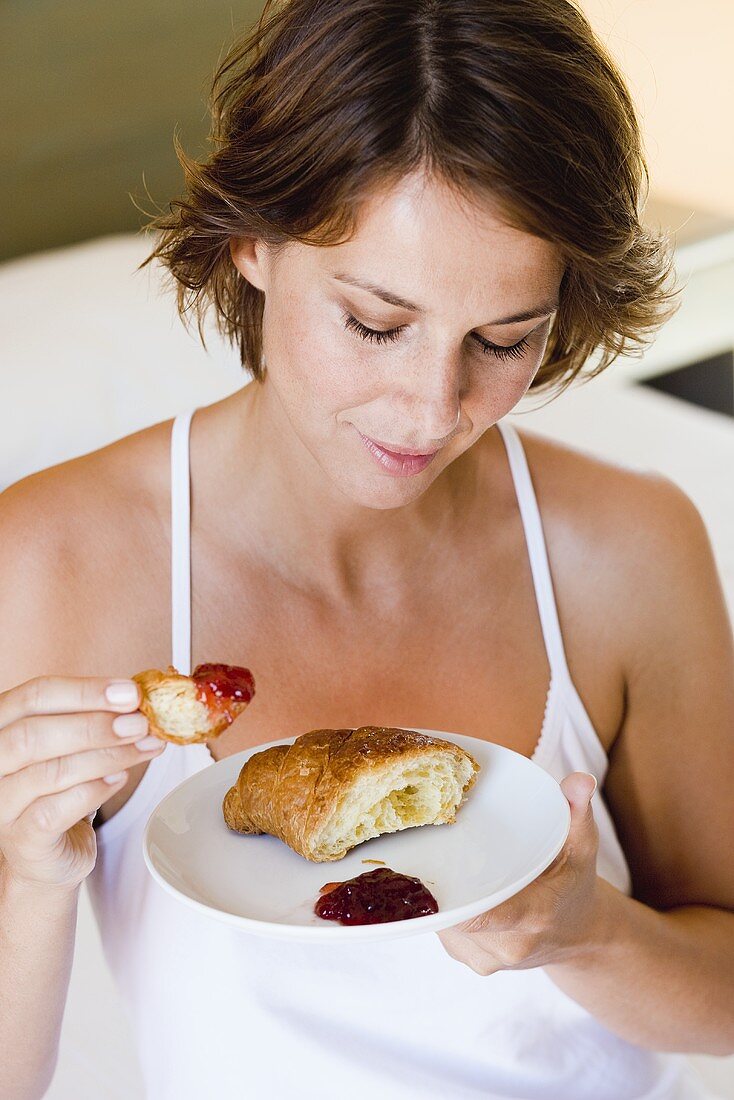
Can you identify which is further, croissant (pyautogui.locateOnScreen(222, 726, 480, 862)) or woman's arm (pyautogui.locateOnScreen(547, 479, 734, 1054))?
woman's arm (pyautogui.locateOnScreen(547, 479, 734, 1054))

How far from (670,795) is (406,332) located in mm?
680

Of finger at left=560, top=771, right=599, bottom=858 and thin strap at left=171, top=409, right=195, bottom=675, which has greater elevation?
thin strap at left=171, top=409, right=195, bottom=675

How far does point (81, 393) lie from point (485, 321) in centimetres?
125

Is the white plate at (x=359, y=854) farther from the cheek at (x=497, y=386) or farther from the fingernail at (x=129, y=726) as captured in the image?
the cheek at (x=497, y=386)

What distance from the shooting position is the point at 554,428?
254 centimetres

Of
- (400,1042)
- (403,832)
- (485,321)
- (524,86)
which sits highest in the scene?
(524,86)

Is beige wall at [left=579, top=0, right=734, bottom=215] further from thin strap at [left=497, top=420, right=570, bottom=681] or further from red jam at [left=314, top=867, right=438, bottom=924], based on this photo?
red jam at [left=314, top=867, right=438, bottom=924]

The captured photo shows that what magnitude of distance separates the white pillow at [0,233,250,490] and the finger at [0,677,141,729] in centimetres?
120

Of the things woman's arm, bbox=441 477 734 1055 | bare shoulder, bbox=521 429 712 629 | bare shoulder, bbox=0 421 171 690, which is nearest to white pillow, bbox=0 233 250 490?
bare shoulder, bbox=0 421 171 690

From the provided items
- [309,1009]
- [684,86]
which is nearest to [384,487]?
[309,1009]

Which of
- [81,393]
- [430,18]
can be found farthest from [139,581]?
[81,393]

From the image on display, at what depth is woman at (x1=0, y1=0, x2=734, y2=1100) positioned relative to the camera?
939mm

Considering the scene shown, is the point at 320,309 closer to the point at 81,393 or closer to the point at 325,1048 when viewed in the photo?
the point at 325,1048

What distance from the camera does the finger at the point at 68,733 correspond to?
81cm
